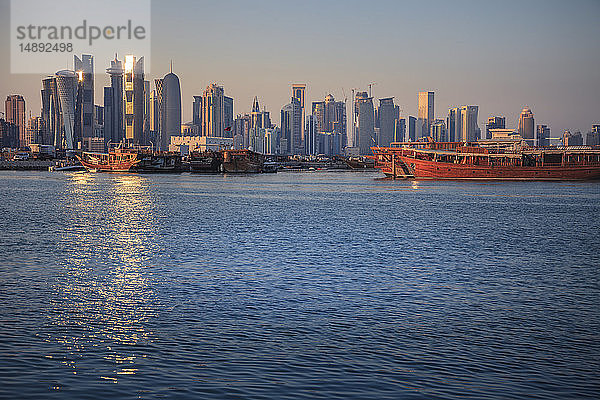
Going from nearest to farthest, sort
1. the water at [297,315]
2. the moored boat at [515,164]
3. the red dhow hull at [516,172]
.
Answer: the water at [297,315], the red dhow hull at [516,172], the moored boat at [515,164]

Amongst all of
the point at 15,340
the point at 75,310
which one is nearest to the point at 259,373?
the point at 15,340

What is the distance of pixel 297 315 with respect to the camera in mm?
23797

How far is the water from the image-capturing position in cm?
1681

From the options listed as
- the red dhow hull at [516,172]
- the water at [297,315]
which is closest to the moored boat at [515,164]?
the red dhow hull at [516,172]

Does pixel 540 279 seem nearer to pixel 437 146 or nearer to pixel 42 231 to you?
pixel 42 231

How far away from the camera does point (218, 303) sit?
25656 millimetres

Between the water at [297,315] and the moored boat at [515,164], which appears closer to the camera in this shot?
the water at [297,315]

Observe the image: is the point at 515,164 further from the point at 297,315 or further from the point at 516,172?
the point at 297,315

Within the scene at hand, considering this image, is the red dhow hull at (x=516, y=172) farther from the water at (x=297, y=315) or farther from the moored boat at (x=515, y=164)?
the water at (x=297, y=315)

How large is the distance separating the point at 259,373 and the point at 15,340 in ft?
26.0

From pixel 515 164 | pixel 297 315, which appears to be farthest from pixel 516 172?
pixel 297 315

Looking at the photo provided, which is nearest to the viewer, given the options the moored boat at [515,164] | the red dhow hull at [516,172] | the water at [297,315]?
the water at [297,315]

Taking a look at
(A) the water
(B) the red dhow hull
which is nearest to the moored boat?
(B) the red dhow hull

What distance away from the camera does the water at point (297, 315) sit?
16812 millimetres
